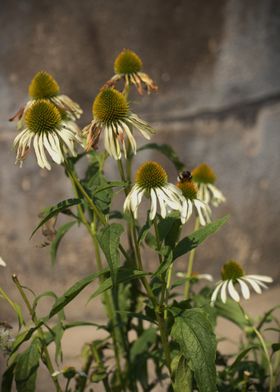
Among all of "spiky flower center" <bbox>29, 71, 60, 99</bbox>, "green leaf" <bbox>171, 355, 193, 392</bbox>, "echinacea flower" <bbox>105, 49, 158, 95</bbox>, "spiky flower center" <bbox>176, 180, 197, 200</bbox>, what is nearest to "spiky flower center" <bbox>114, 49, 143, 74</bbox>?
"echinacea flower" <bbox>105, 49, 158, 95</bbox>

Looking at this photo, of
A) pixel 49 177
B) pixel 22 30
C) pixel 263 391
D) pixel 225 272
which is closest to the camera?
pixel 225 272

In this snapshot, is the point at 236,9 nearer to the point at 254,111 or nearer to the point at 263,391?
the point at 254,111

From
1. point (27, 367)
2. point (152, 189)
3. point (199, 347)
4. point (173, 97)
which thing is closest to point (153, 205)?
point (152, 189)

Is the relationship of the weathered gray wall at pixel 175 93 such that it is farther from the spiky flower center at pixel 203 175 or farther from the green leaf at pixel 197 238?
the green leaf at pixel 197 238

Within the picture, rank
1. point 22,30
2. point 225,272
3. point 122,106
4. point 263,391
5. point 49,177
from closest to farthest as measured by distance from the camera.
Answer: point 122,106 < point 225,272 < point 263,391 < point 22,30 < point 49,177

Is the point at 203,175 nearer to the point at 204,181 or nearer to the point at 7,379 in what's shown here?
the point at 204,181

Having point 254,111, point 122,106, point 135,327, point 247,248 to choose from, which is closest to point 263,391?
point 135,327

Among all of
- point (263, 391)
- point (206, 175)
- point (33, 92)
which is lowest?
point (263, 391)

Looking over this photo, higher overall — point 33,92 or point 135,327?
point 33,92
